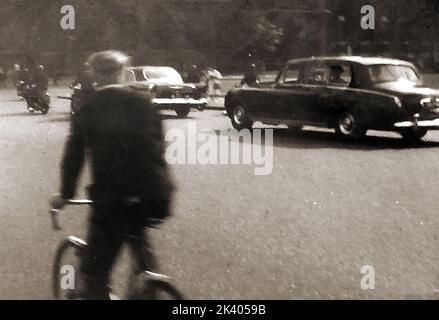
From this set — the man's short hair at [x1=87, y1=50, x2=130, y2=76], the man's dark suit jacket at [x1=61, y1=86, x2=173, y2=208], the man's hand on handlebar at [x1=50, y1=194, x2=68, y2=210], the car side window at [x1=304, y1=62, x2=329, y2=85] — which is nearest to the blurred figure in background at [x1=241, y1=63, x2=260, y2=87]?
the car side window at [x1=304, y1=62, x2=329, y2=85]

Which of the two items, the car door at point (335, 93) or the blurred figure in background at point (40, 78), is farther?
the blurred figure in background at point (40, 78)

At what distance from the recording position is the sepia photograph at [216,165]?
146 inches

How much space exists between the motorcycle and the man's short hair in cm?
1766

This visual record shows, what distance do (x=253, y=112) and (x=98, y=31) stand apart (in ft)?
16.3

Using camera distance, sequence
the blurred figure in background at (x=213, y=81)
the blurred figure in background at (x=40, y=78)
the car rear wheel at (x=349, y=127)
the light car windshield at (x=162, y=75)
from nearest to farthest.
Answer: the car rear wheel at (x=349, y=127)
the light car windshield at (x=162, y=75)
the blurred figure in background at (x=40, y=78)
the blurred figure in background at (x=213, y=81)

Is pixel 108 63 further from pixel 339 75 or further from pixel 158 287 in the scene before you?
pixel 339 75

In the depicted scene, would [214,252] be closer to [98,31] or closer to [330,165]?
[330,165]

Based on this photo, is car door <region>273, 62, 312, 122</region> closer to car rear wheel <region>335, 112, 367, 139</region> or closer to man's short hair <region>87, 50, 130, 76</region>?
car rear wheel <region>335, 112, 367, 139</region>

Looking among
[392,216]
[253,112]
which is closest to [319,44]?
[253,112]

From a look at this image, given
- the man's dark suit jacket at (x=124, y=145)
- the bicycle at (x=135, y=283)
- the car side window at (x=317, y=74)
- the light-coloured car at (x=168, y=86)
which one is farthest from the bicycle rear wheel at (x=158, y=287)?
the light-coloured car at (x=168, y=86)

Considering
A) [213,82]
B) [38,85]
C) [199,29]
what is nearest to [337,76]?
[199,29]

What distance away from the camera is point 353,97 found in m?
13.6

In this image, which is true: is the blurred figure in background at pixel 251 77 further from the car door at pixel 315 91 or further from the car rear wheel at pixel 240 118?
the car door at pixel 315 91

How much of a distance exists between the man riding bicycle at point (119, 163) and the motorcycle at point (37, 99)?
1769 cm
